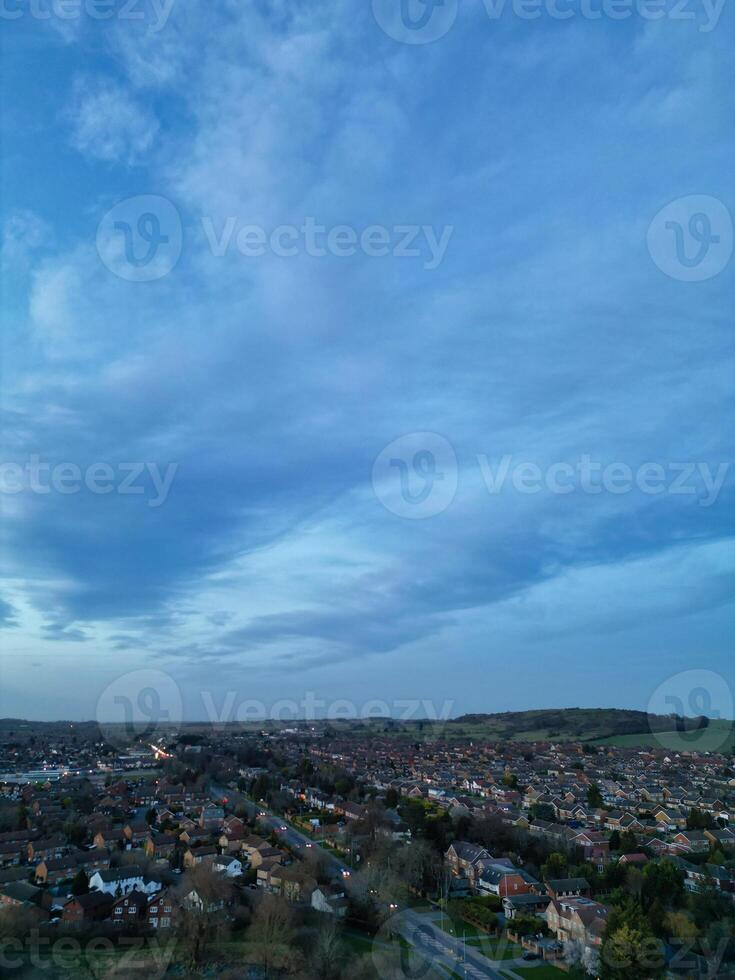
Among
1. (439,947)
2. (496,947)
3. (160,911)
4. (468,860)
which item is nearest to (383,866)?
(468,860)

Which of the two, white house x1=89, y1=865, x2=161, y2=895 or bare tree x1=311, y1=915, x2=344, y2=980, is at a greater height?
bare tree x1=311, y1=915, x2=344, y2=980

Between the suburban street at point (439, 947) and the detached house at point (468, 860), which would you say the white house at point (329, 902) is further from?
the detached house at point (468, 860)

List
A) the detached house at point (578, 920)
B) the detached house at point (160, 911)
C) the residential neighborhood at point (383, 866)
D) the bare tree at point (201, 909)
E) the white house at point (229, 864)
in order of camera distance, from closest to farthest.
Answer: the bare tree at point (201, 909), the residential neighborhood at point (383, 866), the detached house at point (578, 920), the detached house at point (160, 911), the white house at point (229, 864)

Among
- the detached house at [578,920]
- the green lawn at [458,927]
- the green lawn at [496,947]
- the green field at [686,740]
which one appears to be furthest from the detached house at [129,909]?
the green field at [686,740]

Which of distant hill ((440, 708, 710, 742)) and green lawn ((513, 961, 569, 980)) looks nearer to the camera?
green lawn ((513, 961, 569, 980))

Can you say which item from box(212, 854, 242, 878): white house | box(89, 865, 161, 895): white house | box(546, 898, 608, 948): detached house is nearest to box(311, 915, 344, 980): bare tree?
box(546, 898, 608, 948): detached house

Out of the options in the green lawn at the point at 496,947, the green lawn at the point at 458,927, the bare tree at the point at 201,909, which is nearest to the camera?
the bare tree at the point at 201,909

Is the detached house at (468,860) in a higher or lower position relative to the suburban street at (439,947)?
higher

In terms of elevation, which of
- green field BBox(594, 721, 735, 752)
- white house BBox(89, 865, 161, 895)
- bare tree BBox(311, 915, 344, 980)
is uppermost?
bare tree BBox(311, 915, 344, 980)

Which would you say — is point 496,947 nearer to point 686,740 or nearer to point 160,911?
point 160,911

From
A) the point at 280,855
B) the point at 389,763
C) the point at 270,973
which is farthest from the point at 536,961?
the point at 389,763

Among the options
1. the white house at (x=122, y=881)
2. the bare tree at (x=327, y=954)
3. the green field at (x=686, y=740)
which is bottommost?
the green field at (x=686, y=740)

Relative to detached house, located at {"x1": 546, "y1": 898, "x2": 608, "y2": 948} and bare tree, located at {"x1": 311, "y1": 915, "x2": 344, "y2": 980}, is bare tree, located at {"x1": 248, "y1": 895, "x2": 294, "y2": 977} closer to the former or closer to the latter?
bare tree, located at {"x1": 311, "y1": 915, "x2": 344, "y2": 980}

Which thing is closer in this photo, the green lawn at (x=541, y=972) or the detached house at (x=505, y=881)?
the green lawn at (x=541, y=972)
